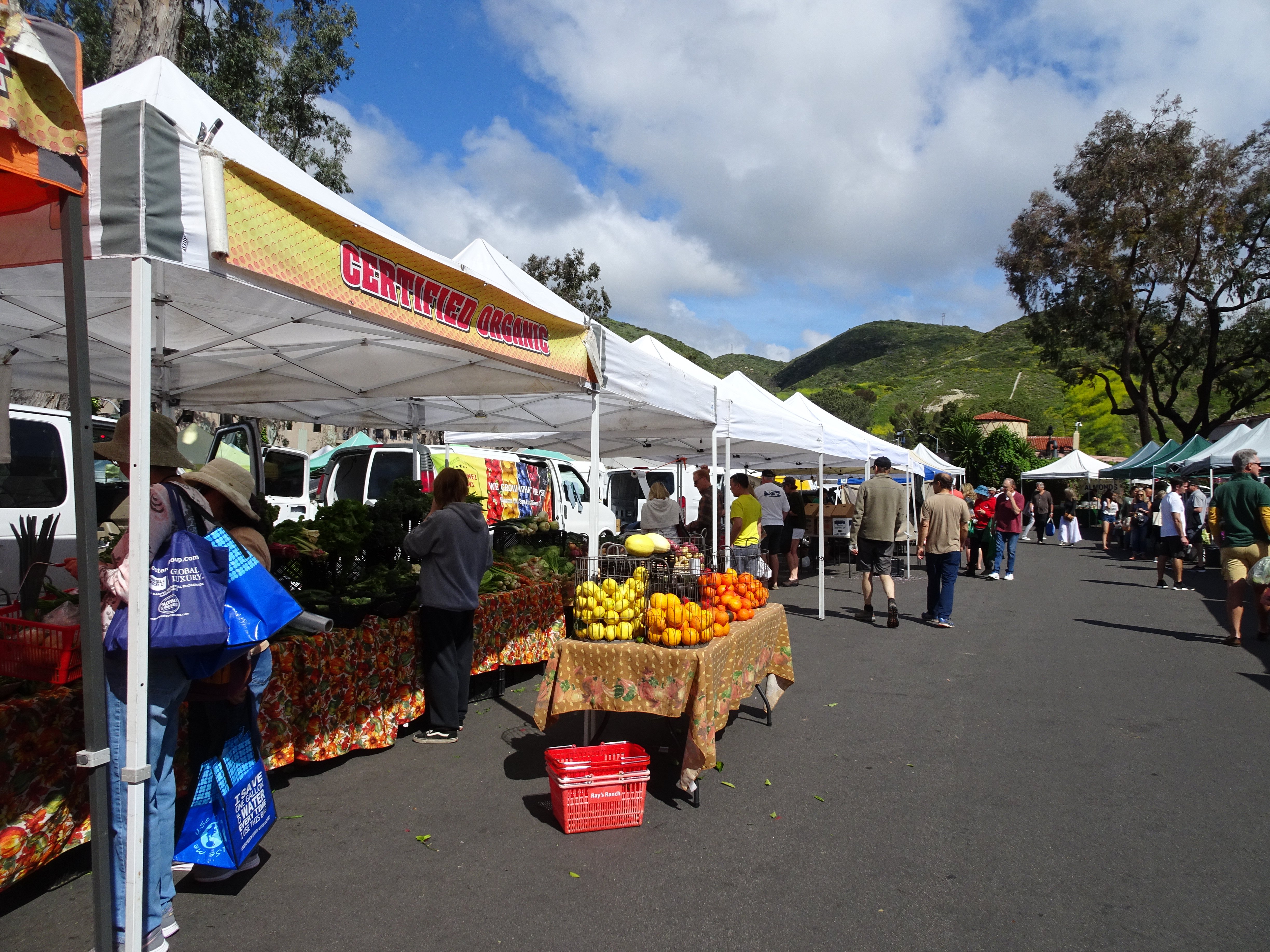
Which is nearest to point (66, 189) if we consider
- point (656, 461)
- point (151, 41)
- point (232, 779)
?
point (232, 779)

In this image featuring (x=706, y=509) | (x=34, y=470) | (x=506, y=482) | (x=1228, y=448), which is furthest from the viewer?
(x=1228, y=448)

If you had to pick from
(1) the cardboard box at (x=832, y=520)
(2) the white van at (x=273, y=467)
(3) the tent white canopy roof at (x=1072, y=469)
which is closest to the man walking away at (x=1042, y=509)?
(3) the tent white canopy roof at (x=1072, y=469)

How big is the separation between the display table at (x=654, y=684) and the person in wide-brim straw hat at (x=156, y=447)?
7.12 ft

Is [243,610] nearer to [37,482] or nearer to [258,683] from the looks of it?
[258,683]

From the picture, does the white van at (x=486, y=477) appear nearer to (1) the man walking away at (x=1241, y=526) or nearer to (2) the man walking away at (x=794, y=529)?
(2) the man walking away at (x=794, y=529)

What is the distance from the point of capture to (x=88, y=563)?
226 centimetres

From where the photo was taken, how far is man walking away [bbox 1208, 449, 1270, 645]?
792 cm

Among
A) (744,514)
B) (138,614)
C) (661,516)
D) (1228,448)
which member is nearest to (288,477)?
(661,516)

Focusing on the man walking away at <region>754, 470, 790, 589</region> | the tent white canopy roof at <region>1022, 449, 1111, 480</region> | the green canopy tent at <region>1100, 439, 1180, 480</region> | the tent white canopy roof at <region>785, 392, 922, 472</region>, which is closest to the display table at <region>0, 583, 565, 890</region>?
the tent white canopy roof at <region>785, 392, 922, 472</region>

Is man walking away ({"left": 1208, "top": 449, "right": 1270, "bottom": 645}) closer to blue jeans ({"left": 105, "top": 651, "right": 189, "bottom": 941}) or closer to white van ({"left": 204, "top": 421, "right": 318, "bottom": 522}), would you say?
blue jeans ({"left": 105, "top": 651, "right": 189, "bottom": 941})

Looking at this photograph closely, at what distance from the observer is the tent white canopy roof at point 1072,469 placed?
95.1 ft

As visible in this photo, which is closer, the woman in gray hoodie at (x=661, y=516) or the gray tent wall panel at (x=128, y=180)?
the gray tent wall panel at (x=128, y=180)

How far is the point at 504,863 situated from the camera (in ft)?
11.4

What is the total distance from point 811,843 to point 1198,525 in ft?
62.8
